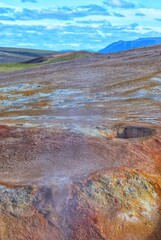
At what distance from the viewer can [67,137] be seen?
23516mm

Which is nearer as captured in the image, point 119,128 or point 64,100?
point 119,128

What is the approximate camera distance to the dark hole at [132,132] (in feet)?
86.7

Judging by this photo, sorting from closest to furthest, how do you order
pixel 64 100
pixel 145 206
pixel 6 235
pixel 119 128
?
pixel 6 235 < pixel 145 206 < pixel 119 128 < pixel 64 100

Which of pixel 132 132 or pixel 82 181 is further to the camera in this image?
pixel 132 132

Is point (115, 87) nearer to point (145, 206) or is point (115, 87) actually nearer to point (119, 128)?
point (119, 128)

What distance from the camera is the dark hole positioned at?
26.4 metres

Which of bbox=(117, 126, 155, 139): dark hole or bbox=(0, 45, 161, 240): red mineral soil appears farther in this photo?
bbox=(117, 126, 155, 139): dark hole

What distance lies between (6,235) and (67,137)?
26.6 feet

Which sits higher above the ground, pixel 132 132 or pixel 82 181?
pixel 132 132

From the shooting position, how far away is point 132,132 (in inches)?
1059

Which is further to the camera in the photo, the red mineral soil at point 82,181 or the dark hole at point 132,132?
the dark hole at point 132,132

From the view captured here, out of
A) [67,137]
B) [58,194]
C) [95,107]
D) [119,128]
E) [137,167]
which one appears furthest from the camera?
[95,107]

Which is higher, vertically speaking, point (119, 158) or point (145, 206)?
point (119, 158)

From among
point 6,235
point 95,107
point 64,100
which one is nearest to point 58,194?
point 6,235
